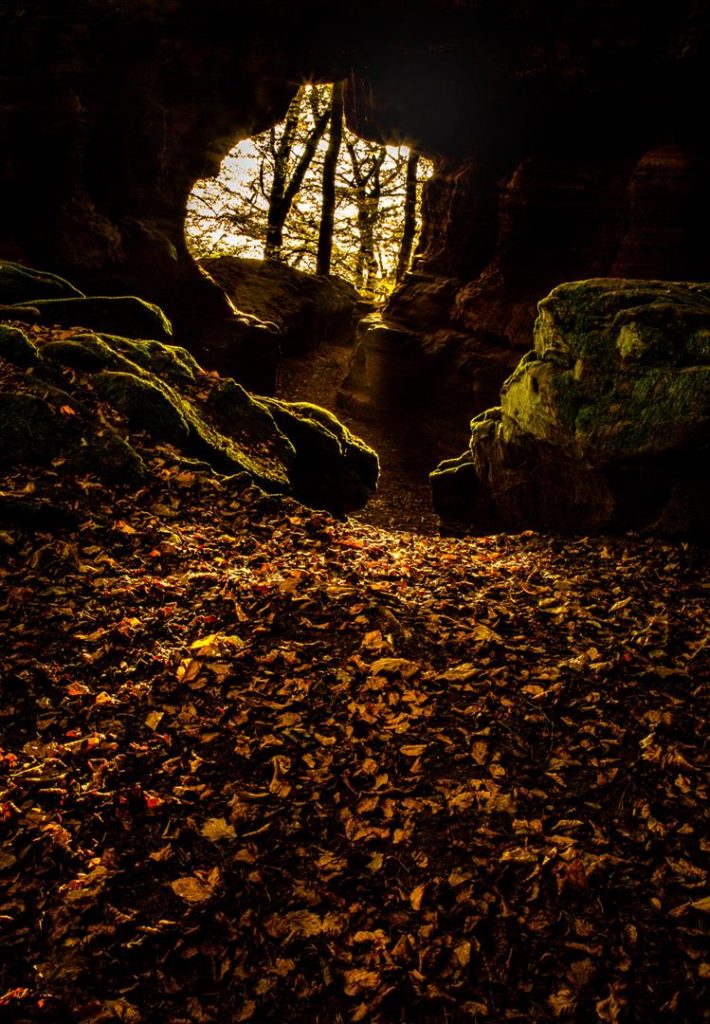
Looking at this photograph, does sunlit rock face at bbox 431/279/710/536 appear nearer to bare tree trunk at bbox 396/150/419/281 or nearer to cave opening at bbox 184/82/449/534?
cave opening at bbox 184/82/449/534

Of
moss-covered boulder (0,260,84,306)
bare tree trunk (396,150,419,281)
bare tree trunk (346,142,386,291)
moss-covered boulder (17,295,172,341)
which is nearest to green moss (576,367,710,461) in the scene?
moss-covered boulder (17,295,172,341)

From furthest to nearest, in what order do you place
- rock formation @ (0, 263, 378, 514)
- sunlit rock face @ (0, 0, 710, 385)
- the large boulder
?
1. the large boulder
2. sunlit rock face @ (0, 0, 710, 385)
3. rock formation @ (0, 263, 378, 514)

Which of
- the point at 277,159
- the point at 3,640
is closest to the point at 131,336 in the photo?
the point at 3,640

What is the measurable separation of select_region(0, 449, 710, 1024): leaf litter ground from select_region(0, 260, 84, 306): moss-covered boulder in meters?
5.85

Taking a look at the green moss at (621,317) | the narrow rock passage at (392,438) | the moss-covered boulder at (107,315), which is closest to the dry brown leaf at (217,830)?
the green moss at (621,317)

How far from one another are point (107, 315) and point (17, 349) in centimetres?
327

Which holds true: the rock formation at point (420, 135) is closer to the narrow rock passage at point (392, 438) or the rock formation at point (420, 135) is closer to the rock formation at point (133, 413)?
the narrow rock passage at point (392, 438)

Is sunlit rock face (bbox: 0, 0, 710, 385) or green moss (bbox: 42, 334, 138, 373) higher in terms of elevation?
sunlit rock face (bbox: 0, 0, 710, 385)

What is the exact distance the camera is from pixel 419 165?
2347 cm

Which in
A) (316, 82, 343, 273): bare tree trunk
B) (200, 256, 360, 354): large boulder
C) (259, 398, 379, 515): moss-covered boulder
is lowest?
(259, 398, 379, 515): moss-covered boulder

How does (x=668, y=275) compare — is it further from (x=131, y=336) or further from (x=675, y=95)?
(x=131, y=336)

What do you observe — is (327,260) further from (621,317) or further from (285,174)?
(621,317)

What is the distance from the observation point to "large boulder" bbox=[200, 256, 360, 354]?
1748 cm

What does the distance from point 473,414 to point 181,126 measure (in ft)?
36.0
